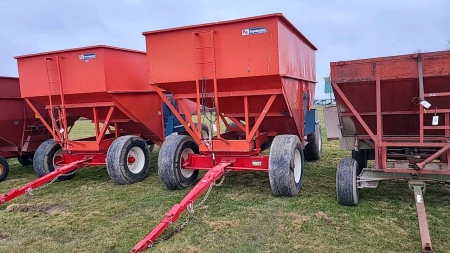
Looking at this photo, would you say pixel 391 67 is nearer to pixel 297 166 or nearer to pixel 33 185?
pixel 297 166

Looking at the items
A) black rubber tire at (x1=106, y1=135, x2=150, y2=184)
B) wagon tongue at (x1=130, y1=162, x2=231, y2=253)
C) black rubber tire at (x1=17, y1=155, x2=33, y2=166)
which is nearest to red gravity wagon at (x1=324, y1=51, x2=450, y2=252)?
wagon tongue at (x1=130, y1=162, x2=231, y2=253)

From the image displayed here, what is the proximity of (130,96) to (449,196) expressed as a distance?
5.46m

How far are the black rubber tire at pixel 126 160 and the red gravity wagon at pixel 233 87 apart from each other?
1.05 metres

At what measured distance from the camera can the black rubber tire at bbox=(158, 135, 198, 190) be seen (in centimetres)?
569

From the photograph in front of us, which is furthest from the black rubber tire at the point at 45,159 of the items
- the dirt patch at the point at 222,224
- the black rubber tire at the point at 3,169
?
the dirt patch at the point at 222,224

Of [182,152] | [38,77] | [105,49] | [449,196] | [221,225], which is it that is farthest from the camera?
[38,77]

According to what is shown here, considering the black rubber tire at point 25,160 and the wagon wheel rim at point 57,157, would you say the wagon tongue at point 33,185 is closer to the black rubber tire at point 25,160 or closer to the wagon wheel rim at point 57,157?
the wagon wheel rim at point 57,157

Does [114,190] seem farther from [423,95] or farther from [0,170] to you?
[423,95]

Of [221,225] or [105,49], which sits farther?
[105,49]

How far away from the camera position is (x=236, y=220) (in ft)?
14.3

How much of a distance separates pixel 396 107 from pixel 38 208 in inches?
210

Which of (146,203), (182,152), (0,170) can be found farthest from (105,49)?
(0,170)

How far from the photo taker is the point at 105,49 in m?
6.41

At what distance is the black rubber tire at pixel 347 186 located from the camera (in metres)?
4.56
